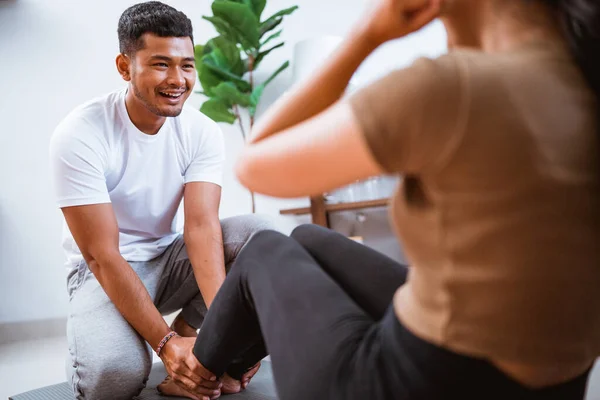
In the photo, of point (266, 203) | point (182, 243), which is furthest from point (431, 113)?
point (266, 203)

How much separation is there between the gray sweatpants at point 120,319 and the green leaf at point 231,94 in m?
1.13

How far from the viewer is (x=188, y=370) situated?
1148mm

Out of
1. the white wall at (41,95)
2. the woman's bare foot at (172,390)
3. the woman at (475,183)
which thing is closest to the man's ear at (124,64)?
the woman's bare foot at (172,390)

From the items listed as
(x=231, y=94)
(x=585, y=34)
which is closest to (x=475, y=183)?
(x=585, y=34)

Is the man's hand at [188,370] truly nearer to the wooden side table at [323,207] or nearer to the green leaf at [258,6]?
the wooden side table at [323,207]

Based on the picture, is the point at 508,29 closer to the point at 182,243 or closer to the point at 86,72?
the point at 182,243

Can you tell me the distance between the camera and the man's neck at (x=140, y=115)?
160 centimetres

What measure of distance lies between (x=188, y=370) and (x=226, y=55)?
1867mm

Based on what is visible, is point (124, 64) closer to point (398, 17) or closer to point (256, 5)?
point (256, 5)

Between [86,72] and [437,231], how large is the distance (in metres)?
2.66

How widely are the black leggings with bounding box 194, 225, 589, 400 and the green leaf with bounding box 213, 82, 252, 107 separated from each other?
1.73m

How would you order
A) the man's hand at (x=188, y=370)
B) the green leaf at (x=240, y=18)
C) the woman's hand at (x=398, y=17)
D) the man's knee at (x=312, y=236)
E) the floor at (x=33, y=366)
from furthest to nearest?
the green leaf at (x=240, y=18) < the floor at (x=33, y=366) < the man's hand at (x=188, y=370) < the man's knee at (x=312, y=236) < the woman's hand at (x=398, y=17)

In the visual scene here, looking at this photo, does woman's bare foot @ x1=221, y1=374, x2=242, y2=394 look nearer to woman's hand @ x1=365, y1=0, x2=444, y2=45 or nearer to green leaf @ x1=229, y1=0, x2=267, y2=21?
woman's hand @ x1=365, y1=0, x2=444, y2=45

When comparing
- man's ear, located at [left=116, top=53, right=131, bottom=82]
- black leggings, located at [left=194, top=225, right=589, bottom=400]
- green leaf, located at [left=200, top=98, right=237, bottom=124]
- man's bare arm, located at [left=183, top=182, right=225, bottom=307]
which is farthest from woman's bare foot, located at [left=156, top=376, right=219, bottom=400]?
green leaf, located at [left=200, top=98, right=237, bottom=124]
